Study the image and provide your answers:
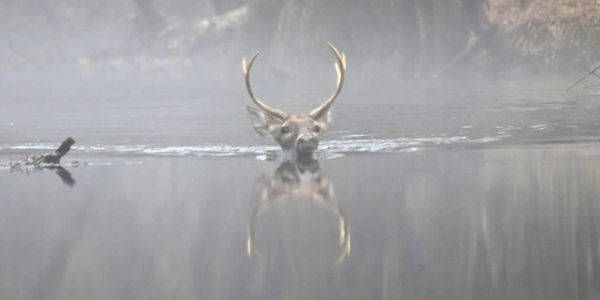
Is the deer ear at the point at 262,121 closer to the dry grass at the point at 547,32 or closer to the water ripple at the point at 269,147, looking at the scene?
the water ripple at the point at 269,147

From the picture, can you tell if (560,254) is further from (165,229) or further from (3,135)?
(3,135)

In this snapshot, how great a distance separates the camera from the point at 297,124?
1555cm

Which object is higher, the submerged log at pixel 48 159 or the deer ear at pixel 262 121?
the deer ear at pixel 262 121

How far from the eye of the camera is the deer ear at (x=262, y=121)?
16.0 m

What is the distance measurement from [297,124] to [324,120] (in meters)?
0.54

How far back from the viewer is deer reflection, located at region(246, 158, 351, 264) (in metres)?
8.96

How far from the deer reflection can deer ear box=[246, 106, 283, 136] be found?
1.08 metres

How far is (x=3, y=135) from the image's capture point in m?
21.0

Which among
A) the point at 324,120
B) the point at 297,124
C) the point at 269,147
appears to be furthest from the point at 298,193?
the point at 269,147

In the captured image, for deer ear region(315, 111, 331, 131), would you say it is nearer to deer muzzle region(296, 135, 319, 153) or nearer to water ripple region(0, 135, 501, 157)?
water ripple region(0, 135, 501, 157)

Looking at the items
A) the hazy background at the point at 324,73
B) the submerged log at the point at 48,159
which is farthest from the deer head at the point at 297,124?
the hazy background at the point at 324,73

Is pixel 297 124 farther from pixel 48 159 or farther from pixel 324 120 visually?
pixel 48 159

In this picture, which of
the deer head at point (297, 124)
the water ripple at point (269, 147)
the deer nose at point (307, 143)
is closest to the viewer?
the deer nose at point (307, 143)

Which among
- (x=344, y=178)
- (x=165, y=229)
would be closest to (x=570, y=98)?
(x=344, y=178)
